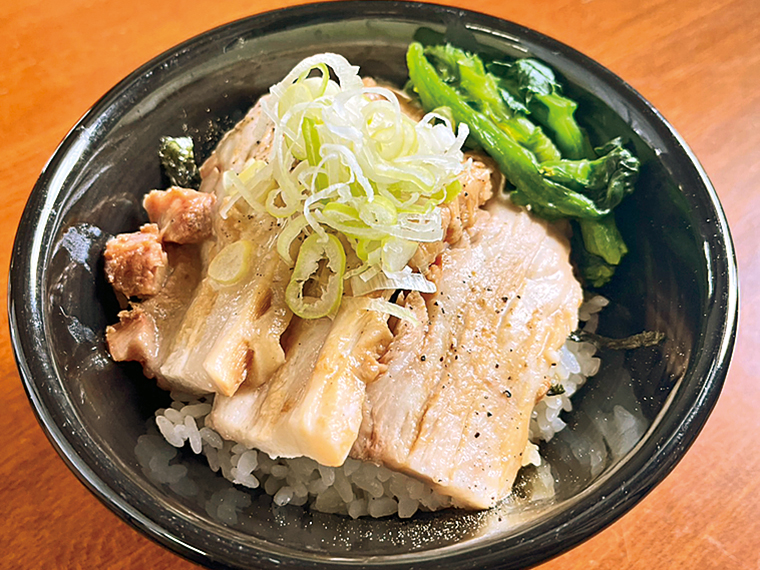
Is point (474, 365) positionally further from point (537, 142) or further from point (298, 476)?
point (537, 142)

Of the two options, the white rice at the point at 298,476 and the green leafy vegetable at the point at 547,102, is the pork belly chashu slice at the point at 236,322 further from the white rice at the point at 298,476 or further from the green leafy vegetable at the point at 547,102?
the green leafy vegetable at the point at 547,102

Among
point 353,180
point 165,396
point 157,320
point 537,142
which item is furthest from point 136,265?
point 537,142

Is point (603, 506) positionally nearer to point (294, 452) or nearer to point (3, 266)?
point (294, 452)

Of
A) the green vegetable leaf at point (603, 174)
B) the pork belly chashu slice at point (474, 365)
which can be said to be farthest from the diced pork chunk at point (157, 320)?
the green vegetable leaf at point (603, 174)

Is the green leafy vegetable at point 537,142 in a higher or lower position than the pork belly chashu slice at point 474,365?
higher

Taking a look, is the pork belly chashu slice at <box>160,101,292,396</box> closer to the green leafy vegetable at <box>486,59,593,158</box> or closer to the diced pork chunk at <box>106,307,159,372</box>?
the diced pork chunk at <box>106,307,159,372</box>

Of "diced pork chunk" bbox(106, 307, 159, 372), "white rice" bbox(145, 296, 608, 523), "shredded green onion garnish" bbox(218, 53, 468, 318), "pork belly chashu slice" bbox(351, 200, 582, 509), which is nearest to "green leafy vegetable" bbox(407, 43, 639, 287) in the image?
"pork belly chashu slice" bbox(351, 200, 582, 509)

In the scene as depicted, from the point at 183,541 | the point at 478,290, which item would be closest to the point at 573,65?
the point at 478,290
